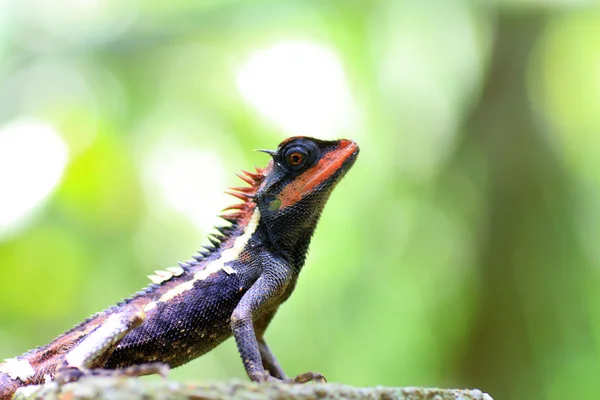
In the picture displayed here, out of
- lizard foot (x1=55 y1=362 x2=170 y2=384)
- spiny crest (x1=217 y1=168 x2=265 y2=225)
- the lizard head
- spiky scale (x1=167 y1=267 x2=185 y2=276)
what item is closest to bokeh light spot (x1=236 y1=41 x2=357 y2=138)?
spiny crest (x1=217 y1=168 x2=265 y2=225)

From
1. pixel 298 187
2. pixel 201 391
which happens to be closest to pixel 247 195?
pixel 298 187

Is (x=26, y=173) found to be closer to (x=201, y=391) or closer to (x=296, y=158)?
(x=296, y=158)

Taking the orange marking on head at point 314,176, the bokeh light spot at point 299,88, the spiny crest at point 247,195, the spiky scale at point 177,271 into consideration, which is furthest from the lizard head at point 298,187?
the bokeh light spot at point 299,88

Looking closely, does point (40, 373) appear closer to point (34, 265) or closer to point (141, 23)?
point (34, 265)

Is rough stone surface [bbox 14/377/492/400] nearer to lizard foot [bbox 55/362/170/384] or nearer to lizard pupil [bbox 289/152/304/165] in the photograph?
lizard foot [bbox 55/362/170/384]

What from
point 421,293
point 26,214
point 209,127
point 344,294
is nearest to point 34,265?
point 26,214

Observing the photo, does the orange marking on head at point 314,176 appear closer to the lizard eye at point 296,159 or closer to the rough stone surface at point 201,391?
the lizard eye at point 296,159

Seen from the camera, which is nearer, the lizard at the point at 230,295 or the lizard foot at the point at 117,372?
the lizard foot at the point at 117,372
